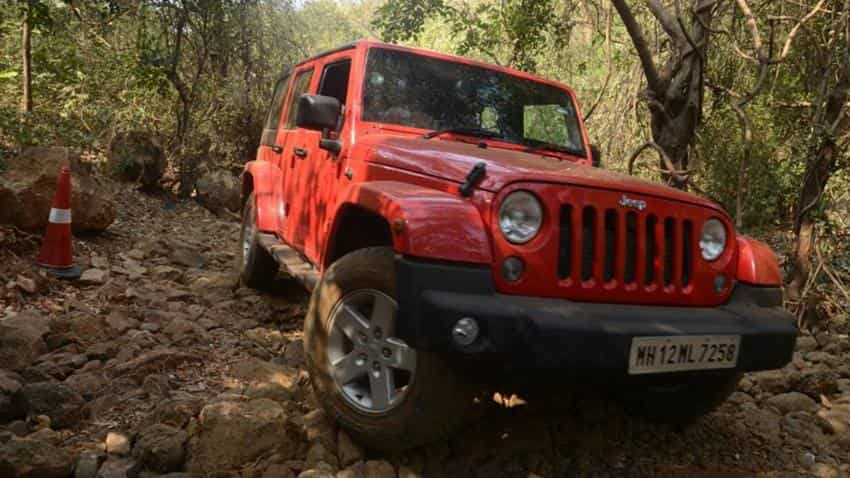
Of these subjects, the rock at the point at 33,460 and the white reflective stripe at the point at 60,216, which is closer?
the rock at the point at 33,460

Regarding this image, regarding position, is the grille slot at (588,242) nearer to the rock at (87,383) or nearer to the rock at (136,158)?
the rock at (87,383)

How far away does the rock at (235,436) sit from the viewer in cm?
235

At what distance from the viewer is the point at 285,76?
5340 mm

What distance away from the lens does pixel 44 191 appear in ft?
15.9

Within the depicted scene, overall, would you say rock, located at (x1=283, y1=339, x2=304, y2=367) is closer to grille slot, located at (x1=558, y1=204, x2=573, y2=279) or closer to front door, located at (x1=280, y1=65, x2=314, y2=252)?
front door, located at (x1=280, y1=65, x2=314, y2=252)

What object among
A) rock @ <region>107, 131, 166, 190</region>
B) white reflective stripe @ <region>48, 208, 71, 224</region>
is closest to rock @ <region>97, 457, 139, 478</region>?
white reflective stripe @ <region>48, 208, 71, 224</region>

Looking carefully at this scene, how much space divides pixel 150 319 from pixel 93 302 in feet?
1.81

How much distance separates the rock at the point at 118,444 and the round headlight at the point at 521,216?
5.36 ft

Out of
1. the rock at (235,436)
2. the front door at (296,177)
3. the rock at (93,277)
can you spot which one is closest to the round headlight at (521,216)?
the rock at (235,436)

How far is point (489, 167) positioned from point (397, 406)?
0.95 metres

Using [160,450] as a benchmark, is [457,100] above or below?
above

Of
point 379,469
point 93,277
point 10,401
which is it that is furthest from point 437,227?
point 93,277

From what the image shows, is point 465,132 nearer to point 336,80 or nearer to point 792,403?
point 336,80

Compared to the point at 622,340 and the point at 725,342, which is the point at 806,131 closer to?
the point at 725,342
